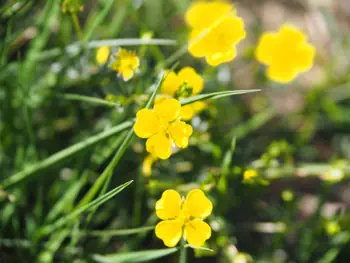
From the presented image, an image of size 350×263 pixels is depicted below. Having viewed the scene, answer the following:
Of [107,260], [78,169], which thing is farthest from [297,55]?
[107,260]

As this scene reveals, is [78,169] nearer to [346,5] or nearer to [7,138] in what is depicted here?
[7,138]

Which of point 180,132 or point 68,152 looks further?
point 68,152

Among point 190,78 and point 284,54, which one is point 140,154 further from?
point 284,54

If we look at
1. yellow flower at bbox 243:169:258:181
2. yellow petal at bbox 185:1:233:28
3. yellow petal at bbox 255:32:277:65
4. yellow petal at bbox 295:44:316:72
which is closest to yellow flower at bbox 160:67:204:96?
yellow flower at bbox 243:169:258:181

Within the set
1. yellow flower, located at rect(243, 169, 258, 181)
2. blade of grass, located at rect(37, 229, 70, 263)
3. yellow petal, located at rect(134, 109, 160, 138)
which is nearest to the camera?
yellow petal, located at rect(134, 109, 160, 138)

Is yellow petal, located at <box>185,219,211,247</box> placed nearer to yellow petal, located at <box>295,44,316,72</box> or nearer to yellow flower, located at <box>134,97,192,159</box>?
yellow flower, located at <box>134,97,192,159</box>

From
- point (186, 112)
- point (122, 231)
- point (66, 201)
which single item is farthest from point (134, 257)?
point (186, 112)
